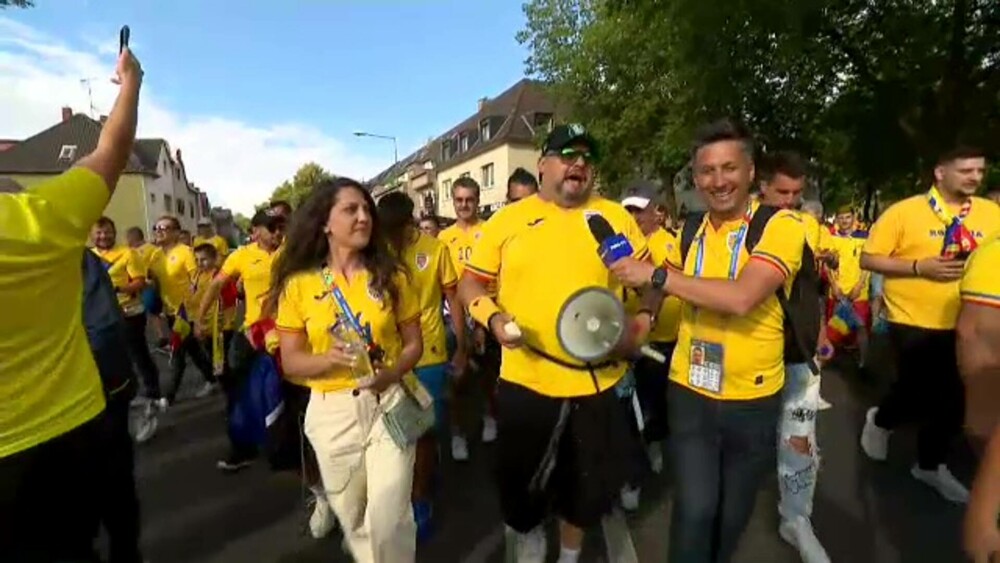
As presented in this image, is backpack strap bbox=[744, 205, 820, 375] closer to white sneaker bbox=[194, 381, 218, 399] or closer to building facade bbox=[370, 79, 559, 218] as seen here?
white sneaker bbox=[194, 381, 218, 399]

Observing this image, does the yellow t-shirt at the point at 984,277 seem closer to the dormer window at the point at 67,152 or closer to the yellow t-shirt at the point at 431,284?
the yellow t-shirt at the point at 431,284

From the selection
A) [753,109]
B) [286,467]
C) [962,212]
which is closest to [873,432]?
[962,212]

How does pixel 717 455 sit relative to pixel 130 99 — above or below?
below

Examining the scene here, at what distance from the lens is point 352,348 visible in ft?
9.91

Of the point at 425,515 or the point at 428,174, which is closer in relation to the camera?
the point at 425,515

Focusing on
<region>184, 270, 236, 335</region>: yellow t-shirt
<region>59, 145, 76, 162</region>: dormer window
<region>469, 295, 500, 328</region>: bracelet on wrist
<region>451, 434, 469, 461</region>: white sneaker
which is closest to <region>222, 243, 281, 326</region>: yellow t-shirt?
<region>184, 270, 236, 335</region>: yellow t-shirt

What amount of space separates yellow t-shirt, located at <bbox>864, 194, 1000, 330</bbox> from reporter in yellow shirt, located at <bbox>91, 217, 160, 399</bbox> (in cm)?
636

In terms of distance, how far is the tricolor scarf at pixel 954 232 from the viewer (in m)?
4.30

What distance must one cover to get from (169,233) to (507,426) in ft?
23.3

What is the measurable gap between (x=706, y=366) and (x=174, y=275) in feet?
22.7

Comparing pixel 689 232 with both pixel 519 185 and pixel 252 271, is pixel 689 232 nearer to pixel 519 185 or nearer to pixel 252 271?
pixel 519 185

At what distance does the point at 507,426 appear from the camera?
3238 millimetres

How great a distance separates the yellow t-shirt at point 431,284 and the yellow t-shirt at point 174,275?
14.0 ft

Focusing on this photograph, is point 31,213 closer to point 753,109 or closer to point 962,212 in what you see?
point 962,212
